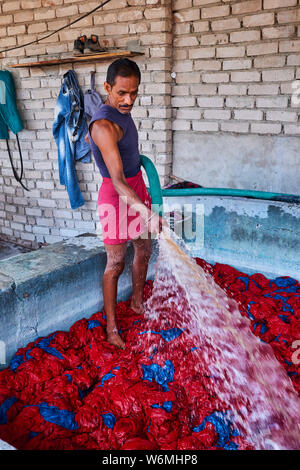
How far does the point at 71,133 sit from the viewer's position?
176 inches

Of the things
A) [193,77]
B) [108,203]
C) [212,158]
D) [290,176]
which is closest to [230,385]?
[108,203]

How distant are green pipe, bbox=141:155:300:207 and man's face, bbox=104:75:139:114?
0.44 m

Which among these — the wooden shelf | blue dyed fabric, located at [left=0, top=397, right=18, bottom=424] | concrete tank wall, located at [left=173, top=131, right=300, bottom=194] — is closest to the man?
blue dyed fabric, located at [left=0, top=397, right=18, bottom=424]

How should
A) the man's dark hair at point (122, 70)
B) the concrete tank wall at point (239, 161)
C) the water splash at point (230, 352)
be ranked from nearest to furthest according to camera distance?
the water splash at point (230, 352) → the man's dark hair at point (122, 70) → the concrete tank wall at point (239, 161)

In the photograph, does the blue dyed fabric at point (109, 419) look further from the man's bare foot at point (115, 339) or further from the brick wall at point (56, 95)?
the brick wall at point (56, 95)

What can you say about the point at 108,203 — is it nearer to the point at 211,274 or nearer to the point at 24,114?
the point at 211,274

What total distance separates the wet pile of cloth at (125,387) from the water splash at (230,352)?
0.20ft

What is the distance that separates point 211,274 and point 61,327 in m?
1.27

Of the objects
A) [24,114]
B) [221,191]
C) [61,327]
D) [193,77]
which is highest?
[193,77]

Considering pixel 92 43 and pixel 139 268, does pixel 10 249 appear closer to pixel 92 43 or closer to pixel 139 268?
pixel 92 43

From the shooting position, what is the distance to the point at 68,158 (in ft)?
15.1

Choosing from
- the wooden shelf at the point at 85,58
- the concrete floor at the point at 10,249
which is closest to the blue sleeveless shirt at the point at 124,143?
the wooden shelf at the point at 85,58

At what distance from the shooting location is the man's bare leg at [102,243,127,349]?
7.73 ft

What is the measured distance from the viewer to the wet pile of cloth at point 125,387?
5.65ft
